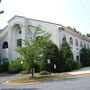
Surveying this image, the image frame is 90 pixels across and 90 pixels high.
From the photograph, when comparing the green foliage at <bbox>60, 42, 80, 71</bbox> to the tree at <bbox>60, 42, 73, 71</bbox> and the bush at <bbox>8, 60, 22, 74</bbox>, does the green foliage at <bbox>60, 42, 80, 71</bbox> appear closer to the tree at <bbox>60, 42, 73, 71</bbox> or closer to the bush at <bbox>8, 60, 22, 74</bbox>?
the tree at <bbox>60, 42, 73, 71</bbox>

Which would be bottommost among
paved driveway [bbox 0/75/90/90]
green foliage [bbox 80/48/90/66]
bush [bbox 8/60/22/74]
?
paved driveway [bbox 0/75/90/90]

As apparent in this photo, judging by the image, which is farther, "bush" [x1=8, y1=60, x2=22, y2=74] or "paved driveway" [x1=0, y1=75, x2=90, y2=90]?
"bush" [x1=8, y1=60, x2=22, y2=74]

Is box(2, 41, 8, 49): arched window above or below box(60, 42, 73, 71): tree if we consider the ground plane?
above

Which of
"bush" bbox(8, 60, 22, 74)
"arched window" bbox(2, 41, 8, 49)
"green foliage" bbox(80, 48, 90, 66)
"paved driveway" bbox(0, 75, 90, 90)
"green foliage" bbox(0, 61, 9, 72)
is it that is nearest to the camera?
"paved driveway" bbox(0, 75, 90, 90)

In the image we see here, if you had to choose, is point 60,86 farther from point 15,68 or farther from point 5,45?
point 5,45

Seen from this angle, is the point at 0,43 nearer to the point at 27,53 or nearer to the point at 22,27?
the point at 22,27

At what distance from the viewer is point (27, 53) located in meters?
31.8

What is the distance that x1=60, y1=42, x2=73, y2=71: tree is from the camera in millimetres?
40341

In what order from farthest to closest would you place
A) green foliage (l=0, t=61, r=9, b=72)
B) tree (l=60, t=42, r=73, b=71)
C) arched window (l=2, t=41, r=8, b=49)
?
arched window (l=2, t=41, r=8, b=49)
green foliage (l=0, t=61, r=9, b=72)
tree (l=60, t=42, r=73, b=71)

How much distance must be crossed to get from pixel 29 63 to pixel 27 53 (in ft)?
5.07

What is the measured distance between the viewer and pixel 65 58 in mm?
40812

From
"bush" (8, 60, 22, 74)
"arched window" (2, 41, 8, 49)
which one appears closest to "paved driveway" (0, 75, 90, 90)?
"bush" (8, 60, 22, 74)

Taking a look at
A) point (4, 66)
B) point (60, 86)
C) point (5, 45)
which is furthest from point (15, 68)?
point (60, 86)

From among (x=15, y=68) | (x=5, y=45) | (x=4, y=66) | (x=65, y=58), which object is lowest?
(x=15, y=68)
